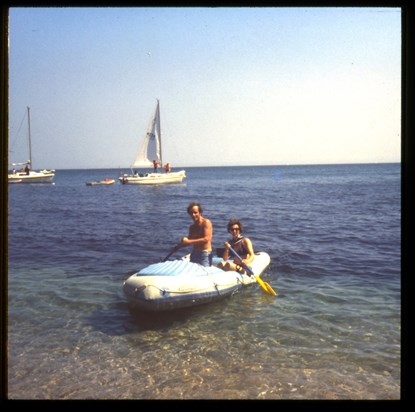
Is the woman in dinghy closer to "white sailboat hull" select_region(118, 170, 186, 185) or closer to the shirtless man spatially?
the shirtless man

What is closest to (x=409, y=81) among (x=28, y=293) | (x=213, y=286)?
(x=213, y=286)

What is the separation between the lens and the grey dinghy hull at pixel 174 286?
6.84 m

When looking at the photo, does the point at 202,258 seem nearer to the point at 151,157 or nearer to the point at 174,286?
the point at 174,286

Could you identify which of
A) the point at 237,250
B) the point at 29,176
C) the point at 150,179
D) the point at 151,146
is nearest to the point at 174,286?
the point at 237,250

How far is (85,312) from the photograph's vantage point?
25.2 feet

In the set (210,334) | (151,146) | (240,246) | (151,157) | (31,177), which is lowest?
(210,334)

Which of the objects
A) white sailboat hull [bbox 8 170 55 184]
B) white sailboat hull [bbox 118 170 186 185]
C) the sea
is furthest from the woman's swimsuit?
white sailboat hull [bbox 8 170 55 184]

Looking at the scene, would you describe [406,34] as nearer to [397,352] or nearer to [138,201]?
[397,352]

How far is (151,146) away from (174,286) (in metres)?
42.3

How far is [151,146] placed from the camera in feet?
157

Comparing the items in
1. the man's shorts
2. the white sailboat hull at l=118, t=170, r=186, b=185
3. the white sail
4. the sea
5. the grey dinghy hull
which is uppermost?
the white sail

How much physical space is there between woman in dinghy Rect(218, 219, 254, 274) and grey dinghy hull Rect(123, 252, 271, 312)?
0.68 meters

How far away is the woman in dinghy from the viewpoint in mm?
8602

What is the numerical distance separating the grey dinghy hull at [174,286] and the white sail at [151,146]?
1586 inches
